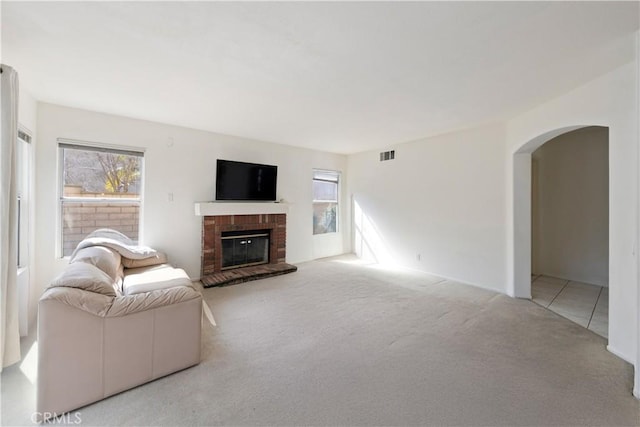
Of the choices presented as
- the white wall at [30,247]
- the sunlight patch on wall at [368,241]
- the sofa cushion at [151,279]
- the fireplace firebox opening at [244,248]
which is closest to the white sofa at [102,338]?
the sofa cushion at [151,279]

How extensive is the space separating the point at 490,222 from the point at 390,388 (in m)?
3.20

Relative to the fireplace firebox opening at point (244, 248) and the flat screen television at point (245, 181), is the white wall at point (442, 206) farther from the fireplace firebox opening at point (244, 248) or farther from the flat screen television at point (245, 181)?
the fireplace firebox opening at point (244, 248)

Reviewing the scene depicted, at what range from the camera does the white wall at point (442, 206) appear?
13.2ft

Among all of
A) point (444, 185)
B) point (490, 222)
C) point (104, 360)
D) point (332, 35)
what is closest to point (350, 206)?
point (444, 185)

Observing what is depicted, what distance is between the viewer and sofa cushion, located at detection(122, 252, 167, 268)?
3322mm

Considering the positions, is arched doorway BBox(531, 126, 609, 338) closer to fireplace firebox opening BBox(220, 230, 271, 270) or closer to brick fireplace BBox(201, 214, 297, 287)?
brick fireplace BBox(201, 214, 297, 287)

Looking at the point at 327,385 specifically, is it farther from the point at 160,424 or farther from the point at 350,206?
→ the point at 350,206

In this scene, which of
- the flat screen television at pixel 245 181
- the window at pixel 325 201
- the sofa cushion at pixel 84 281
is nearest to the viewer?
the sofa cushion at pixel 84 281

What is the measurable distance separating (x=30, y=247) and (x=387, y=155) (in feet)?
18.3

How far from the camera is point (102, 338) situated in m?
1.76

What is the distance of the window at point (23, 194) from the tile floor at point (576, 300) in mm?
5994

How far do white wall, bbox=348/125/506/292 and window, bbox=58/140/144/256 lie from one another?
4.37 meters

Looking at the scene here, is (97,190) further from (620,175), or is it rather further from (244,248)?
(620,175)
